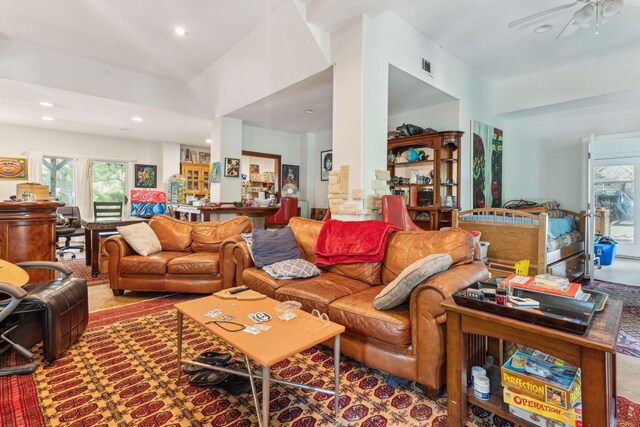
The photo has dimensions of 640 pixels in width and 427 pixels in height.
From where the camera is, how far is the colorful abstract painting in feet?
27.8

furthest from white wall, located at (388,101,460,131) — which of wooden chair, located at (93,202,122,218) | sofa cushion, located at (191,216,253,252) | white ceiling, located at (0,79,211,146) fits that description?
wooden chair, located at (93,202,122,218)

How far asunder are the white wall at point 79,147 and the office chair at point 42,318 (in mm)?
6873

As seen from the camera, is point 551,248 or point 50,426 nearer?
point 50,426

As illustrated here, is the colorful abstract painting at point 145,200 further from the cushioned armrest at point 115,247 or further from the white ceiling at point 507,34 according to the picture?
the white ceiling at point 507,34

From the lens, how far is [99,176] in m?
8.09

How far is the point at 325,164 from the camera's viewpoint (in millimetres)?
6941

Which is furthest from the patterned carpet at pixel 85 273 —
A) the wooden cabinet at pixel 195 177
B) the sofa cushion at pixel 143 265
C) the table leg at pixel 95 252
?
the wooden cabinet at pixel 195 177

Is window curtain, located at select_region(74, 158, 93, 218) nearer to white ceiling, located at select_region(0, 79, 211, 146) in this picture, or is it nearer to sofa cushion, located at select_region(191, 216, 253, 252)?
white ceiling, located at select_region(0, 79, 211, 146)

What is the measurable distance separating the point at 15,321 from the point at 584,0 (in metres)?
5.32

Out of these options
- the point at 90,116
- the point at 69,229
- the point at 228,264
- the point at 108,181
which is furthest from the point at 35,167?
the point at 228,264

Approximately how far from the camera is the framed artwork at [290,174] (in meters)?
7.07

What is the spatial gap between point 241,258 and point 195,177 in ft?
22.9

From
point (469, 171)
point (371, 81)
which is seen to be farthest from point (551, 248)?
point (371, 81)

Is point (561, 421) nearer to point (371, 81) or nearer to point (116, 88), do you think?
point (371, 81)
